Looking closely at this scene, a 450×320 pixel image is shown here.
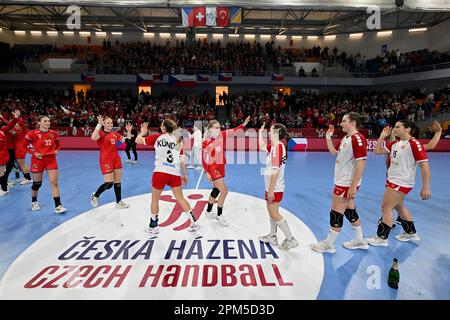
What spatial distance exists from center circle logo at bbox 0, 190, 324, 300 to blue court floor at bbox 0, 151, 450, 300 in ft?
1.15

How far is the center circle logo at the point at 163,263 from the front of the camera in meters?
3.58

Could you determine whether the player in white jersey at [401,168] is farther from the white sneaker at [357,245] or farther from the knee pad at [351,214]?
the knee pad at [351,214]

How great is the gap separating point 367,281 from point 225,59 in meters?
25.3

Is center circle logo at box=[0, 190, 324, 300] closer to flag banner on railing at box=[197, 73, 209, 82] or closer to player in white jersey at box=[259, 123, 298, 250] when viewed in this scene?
player in white jersey at box=[259, 123, 298, 250]

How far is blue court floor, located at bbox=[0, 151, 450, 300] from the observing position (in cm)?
381

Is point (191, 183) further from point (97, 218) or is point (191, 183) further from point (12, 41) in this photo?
point (12, 41)

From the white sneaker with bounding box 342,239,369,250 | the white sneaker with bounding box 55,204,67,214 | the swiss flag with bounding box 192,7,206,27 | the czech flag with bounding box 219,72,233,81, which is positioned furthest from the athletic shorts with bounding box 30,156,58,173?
the czech flag with bounding box 219,72,233,81

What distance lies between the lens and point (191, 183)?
9.20 meters

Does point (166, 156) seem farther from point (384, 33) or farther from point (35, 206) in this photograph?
point (384, 33)

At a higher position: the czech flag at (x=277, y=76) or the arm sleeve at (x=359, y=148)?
the czech flag at (x=277, y=76)

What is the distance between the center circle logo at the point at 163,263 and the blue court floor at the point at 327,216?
35 cm

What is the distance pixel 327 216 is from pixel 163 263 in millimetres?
3794

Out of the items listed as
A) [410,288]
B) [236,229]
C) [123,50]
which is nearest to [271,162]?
[236,229]

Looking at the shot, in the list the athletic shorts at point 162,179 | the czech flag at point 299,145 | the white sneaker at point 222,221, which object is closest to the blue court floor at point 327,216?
the white sneaker at point 222,221
